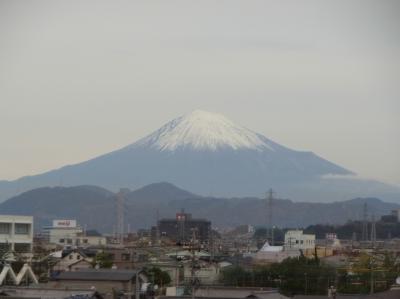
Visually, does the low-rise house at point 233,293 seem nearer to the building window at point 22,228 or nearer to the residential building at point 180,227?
the building window at point 22,228

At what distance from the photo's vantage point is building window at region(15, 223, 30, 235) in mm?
54594

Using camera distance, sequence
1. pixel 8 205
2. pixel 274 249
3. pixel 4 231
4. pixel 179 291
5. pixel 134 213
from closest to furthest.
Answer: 1. pixel 179 291
2. pixel 4 231
3. pixel 274 249
4. pixel 134 213
5. pixel 8 205

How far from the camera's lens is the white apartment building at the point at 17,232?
53.0 metres

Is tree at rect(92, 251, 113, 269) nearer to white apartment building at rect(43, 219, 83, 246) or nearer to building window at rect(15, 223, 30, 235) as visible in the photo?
building window at rect(15, 223, 30, 235)

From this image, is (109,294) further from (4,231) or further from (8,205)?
(8,205)

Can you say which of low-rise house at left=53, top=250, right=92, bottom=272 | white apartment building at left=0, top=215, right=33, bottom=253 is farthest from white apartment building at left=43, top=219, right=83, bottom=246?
low-rise house at left=53, top=250, right=92, bottom=272

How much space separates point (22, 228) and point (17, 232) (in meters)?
0.47

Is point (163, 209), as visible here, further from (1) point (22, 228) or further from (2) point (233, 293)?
(2) point (233, 293)

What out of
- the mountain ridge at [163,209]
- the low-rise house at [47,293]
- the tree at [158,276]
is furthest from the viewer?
the mountain ridge at [163,209]

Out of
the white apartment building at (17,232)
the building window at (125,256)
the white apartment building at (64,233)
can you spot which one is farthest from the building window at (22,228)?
the white apartment building at (64,233)

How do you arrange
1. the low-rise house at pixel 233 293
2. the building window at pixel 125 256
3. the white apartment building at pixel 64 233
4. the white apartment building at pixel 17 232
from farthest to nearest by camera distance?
the white apartment building at pixel 64 233 < the white apartment building at pixel 17 232 < the building window at pixel 125 256 < the low-rise house at pixel 233 293

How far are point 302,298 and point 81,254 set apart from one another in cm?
1829

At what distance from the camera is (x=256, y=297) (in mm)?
26281

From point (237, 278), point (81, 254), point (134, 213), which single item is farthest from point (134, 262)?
point (134, 213)
